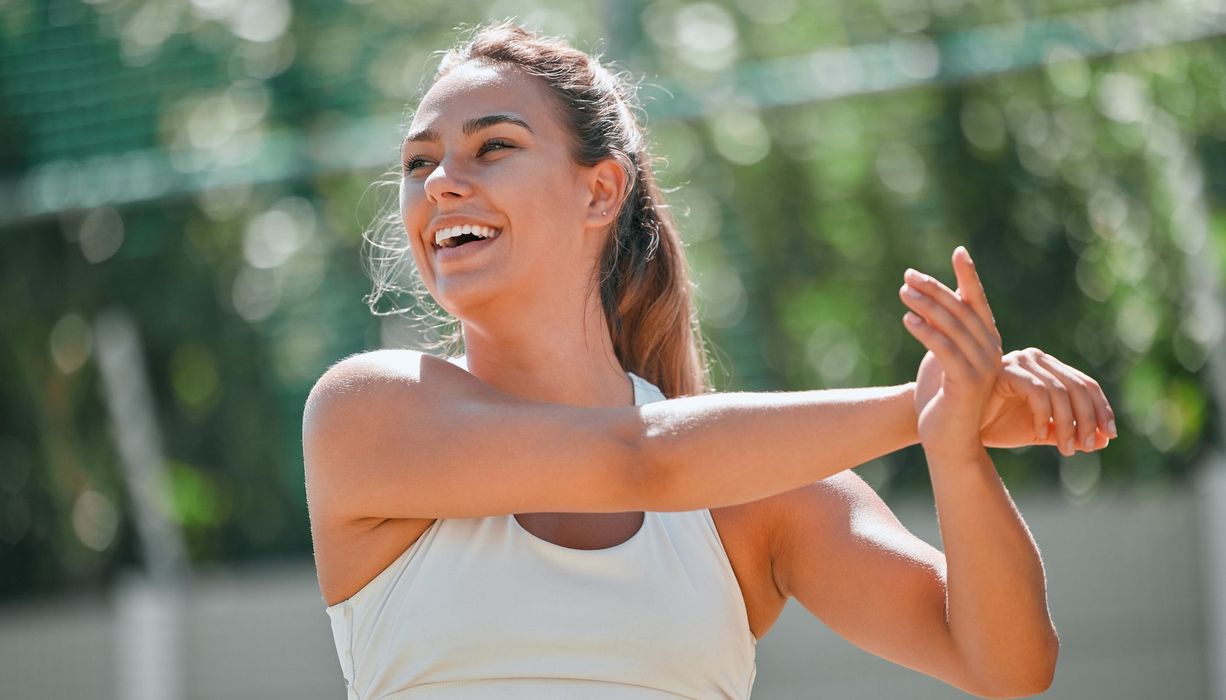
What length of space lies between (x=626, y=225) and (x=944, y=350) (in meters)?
0.73

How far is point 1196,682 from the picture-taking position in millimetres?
5129

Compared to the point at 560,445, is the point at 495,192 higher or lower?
higher

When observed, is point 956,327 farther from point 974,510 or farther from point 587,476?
point 587,476

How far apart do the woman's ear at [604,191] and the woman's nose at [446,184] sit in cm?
24

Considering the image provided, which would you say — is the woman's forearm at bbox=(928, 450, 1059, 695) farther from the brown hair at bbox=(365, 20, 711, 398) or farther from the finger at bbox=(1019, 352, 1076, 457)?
the brown hair at bbox=(365, 20, 711, 398)

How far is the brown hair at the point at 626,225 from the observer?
227cm

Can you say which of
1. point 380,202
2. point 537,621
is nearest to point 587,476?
point 537,621

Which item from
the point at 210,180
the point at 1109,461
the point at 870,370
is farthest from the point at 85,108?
the point at 1109,461

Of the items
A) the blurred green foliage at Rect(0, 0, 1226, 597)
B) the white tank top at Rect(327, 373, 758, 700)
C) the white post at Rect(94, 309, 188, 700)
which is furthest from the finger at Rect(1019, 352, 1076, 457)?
the white post at Rect(94, 309, 188, 700)

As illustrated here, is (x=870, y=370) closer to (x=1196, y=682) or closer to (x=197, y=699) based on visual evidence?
(x=1196, y=682)

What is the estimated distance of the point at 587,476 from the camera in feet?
5.99

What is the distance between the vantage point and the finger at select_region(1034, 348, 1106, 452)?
1763 mm

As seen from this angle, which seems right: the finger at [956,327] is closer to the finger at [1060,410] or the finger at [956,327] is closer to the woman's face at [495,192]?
the finger at [1060,410]

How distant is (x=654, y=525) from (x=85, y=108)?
15.6ft
